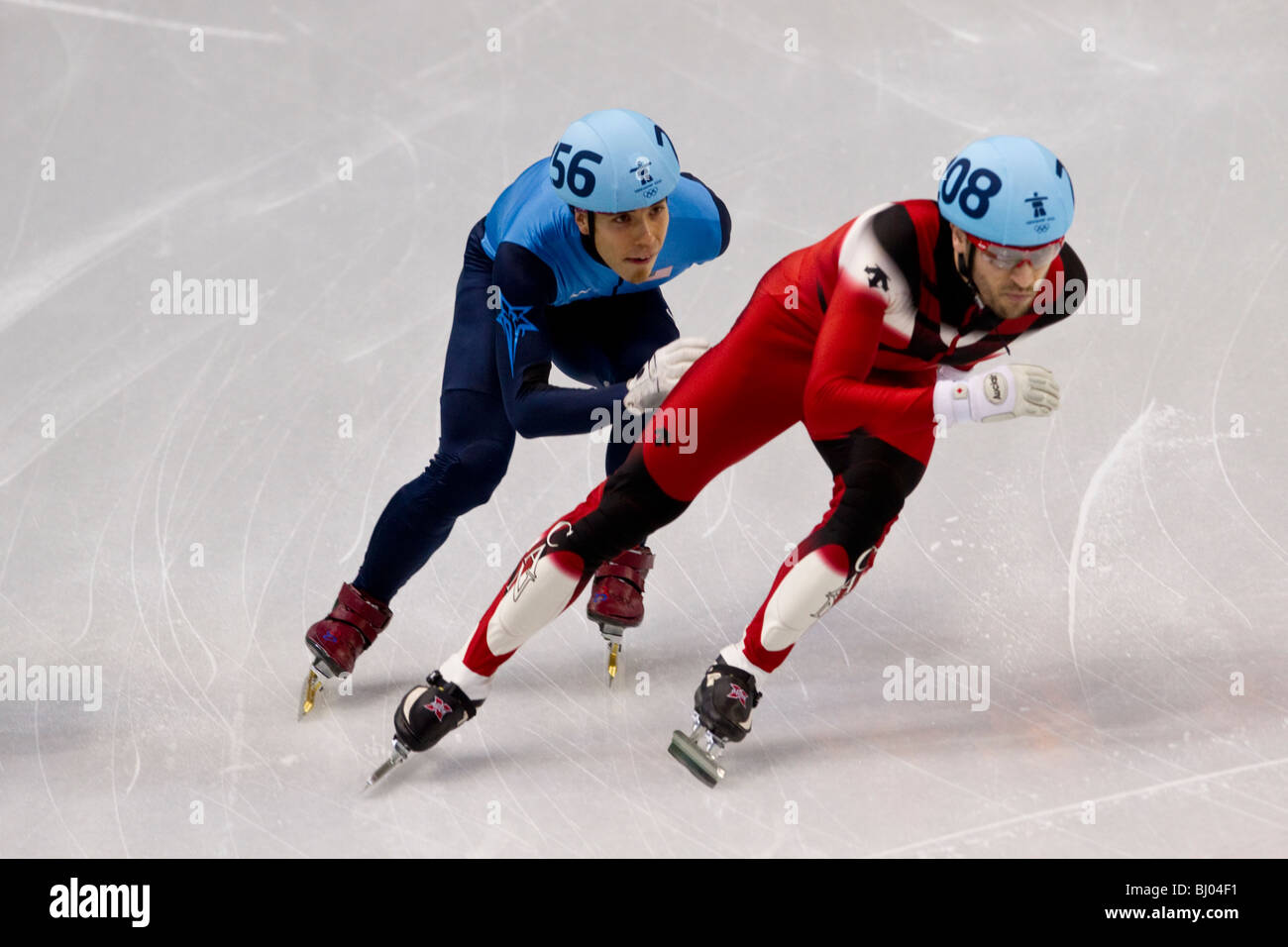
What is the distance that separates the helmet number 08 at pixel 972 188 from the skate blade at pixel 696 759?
1615 mm

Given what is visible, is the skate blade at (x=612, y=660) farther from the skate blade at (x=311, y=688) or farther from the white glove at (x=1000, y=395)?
the white glove at (x=1000, y=395)

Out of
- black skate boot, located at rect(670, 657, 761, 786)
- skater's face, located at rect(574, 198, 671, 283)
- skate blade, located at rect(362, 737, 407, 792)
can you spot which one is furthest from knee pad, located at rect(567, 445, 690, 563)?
skate blade, located at rect(362, 737, 407, 792)

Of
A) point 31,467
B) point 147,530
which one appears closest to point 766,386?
point 147,530

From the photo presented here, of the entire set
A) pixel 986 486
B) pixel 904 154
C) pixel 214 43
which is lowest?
pixel 986 486

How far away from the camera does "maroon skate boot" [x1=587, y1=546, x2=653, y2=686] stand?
555 cm

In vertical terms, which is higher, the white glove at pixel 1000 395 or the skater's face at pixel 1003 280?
the skater's face at pixel 1003 280

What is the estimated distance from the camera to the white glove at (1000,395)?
13.9 ft

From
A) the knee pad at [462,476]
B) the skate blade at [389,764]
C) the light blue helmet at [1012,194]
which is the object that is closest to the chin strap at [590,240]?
the knee pad at [462,476]

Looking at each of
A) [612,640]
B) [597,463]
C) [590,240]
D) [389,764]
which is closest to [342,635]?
[389,764]

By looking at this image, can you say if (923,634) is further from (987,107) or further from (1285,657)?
(987,107)

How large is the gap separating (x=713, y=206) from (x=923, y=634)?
1.51m

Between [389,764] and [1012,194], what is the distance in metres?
2.27

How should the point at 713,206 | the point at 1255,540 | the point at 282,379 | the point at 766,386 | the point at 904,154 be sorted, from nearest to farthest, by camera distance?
the point at 766,386
the point at 713,206
the point at 1255,540
the point at 282,379
the point at 904,154

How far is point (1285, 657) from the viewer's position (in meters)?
5.39
